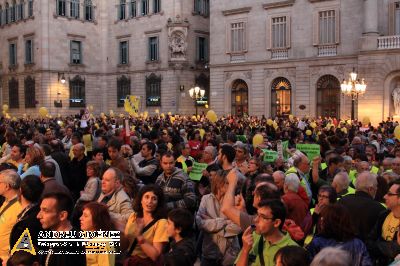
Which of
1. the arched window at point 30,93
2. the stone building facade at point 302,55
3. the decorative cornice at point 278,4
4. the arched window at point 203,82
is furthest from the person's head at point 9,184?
the arched window at point 30,93

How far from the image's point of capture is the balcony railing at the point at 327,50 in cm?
3238

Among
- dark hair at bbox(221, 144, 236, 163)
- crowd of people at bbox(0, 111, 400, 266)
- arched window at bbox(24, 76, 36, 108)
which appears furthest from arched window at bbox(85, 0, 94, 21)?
dark hair at bbox(221, 144, 236, 163)

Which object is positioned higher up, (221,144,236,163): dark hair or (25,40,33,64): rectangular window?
(25,40,33,64): rectangular window

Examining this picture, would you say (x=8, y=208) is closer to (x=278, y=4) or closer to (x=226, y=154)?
(x=226, y=154)

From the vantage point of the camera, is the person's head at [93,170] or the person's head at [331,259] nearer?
the person's head at [331,259]

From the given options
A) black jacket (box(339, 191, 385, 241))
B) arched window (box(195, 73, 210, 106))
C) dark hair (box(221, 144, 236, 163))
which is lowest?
black jacket (box(339, 191, 385, 241))

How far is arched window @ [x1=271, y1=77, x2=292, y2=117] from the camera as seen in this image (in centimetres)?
3478

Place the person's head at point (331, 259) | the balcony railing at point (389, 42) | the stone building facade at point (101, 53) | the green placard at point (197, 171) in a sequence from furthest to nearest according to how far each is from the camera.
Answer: the stone building facade at point (101, 53) < the balcony railing at point (389, 42) < the green placard at point (197, 171) < the person's head at point (331, 259)

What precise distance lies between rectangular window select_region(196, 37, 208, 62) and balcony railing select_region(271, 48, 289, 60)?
9.65m

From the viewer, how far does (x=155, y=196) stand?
5.39m

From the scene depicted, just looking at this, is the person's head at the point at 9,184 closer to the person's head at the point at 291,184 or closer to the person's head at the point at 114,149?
Answer: the person's head at the point at 114,149

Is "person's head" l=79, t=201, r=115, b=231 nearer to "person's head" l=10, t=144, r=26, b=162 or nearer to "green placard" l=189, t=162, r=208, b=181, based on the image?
"green placard" l=189, t=162, r=208, b=181

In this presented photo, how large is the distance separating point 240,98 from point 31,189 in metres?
32.0

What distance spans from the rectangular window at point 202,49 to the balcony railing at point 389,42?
1725cm
